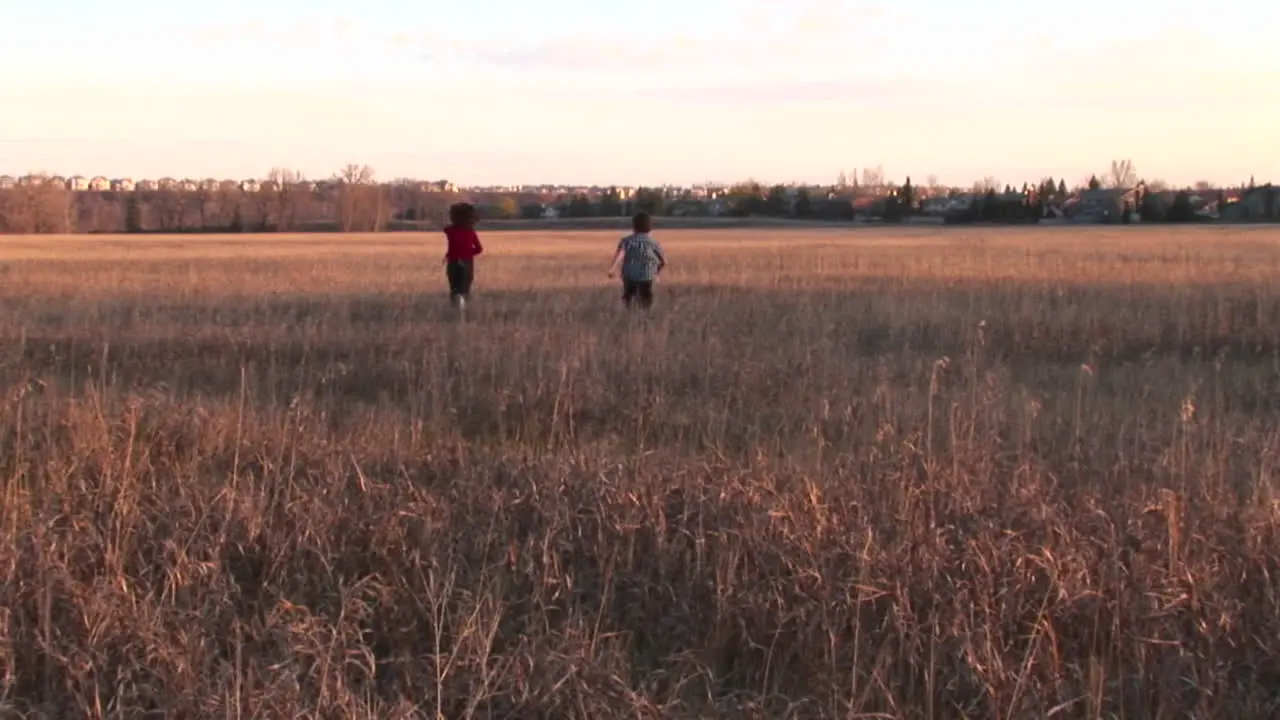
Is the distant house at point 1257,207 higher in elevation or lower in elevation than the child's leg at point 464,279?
higher

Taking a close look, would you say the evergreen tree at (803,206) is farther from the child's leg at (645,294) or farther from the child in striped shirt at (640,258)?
the child in striped shirt at (640,258)

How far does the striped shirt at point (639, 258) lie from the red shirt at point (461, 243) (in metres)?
2.04

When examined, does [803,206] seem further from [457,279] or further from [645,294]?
[645,294]

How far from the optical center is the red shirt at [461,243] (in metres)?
13.7

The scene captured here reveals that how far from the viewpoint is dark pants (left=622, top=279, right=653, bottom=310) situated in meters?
13.2

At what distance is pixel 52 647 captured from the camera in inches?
139

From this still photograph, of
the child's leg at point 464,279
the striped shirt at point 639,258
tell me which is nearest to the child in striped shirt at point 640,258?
the striped shirt at point 639,258

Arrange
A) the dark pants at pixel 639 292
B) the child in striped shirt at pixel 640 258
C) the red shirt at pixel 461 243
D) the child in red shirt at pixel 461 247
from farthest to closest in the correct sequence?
1. the red shirt at pixel 461 243
2. the child in red shirt at pixel 461 247
3. the dark pants at pixel 639 292
4. the child in striped shirt at pixel 640 258

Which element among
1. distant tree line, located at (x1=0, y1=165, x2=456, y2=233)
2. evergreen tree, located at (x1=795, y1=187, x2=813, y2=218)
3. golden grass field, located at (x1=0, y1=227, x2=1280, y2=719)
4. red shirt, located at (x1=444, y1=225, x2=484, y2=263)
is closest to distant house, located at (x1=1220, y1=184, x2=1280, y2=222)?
evergreen tree, located at (x1=795, y1=187, x2=813, y2=218)

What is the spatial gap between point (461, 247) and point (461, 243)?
58mm

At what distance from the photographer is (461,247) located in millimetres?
13812

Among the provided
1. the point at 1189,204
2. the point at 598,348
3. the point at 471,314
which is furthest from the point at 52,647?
the point at 1189,204

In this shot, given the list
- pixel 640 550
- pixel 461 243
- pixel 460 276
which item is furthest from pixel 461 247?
pixel 640 550

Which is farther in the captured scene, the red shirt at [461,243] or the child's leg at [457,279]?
the child's leg at [457,279]
